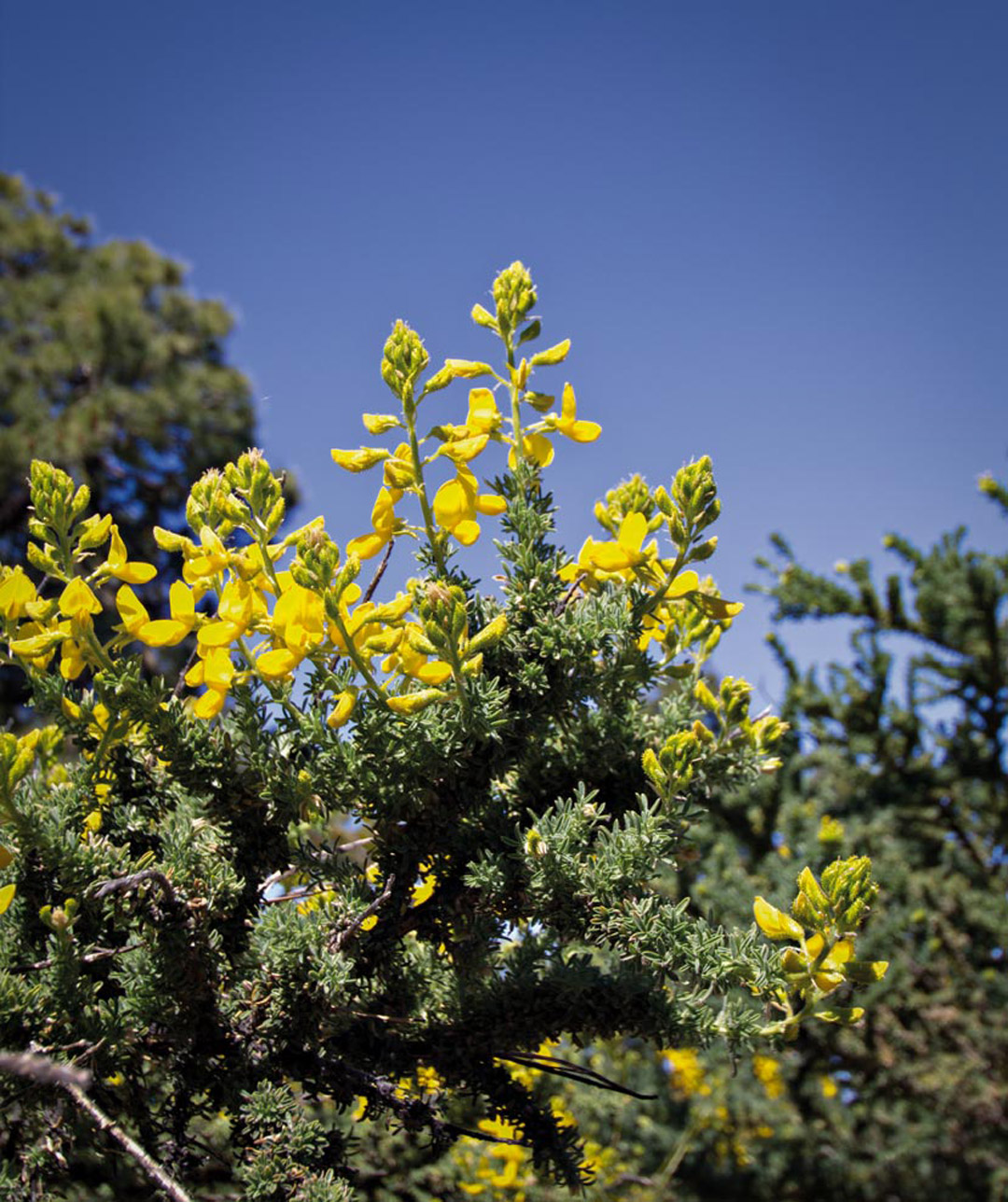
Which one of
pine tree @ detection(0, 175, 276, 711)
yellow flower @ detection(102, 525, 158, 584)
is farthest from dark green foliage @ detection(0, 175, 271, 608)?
yellow flower @ detection(102, 525, 158, 584)

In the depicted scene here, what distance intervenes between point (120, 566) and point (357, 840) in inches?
19.5

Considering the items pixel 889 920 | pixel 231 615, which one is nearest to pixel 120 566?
pixel 231 615

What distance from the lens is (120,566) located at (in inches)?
46.4

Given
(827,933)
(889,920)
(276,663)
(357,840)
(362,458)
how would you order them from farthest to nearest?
Result: (889,920) → (357,840) → (362,458) → (276,663) → (827,933)

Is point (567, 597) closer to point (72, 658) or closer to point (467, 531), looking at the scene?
point (467, 531)

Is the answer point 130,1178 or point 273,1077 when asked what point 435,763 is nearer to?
point 273,1077

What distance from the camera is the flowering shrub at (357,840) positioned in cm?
105

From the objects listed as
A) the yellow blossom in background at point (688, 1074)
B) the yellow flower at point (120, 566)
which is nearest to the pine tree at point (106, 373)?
the yellow blossom in background at point (688, 1074)

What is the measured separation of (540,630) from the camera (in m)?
1.14

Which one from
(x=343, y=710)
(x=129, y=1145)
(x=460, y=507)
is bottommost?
(x=129, y=1145)

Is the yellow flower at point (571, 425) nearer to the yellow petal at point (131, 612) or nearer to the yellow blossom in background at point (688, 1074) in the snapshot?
the yellow petal at point (131, 612)

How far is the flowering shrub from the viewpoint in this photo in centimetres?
105

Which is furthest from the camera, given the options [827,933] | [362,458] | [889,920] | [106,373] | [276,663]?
[106,373]

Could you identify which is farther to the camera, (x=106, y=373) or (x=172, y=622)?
(x=106, y=373)
